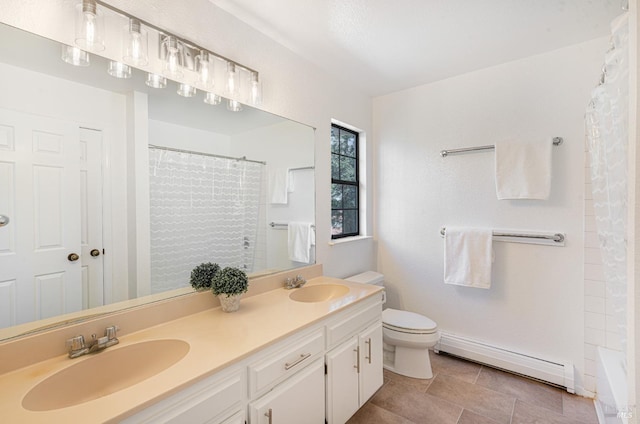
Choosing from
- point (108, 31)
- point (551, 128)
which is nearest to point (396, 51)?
point (551, 128)

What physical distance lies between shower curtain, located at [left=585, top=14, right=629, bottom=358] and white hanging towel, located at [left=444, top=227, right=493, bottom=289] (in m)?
0.81

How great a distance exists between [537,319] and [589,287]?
1.35 ft

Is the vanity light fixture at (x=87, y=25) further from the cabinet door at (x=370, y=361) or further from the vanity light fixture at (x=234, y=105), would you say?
the cabinet door at (x=370, y=361)

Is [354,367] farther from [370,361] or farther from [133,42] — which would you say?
[133,42]

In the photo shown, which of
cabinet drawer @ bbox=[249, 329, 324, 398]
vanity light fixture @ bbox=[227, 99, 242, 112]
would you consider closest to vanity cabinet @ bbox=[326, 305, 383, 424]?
cabinet drawer @ bbox=[249, 329, 324, 398]

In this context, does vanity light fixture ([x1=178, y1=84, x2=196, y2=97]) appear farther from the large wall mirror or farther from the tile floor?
the tile floor

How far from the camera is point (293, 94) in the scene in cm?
205

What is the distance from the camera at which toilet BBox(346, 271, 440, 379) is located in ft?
6.81

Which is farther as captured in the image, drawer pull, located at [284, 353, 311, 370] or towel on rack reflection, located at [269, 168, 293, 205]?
towel on rack reflection, located at [269, 168, 293, 205]

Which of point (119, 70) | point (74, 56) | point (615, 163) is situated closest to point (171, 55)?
point (119, 70)

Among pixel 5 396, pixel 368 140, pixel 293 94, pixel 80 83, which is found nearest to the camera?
pixel 5 396

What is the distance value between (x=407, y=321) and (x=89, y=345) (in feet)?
6.44

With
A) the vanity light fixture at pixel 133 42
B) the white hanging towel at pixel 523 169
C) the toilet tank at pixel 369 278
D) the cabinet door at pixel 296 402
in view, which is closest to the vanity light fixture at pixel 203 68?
the vanity light fixture at pixel 133 42

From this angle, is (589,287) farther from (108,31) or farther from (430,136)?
(108,31)
